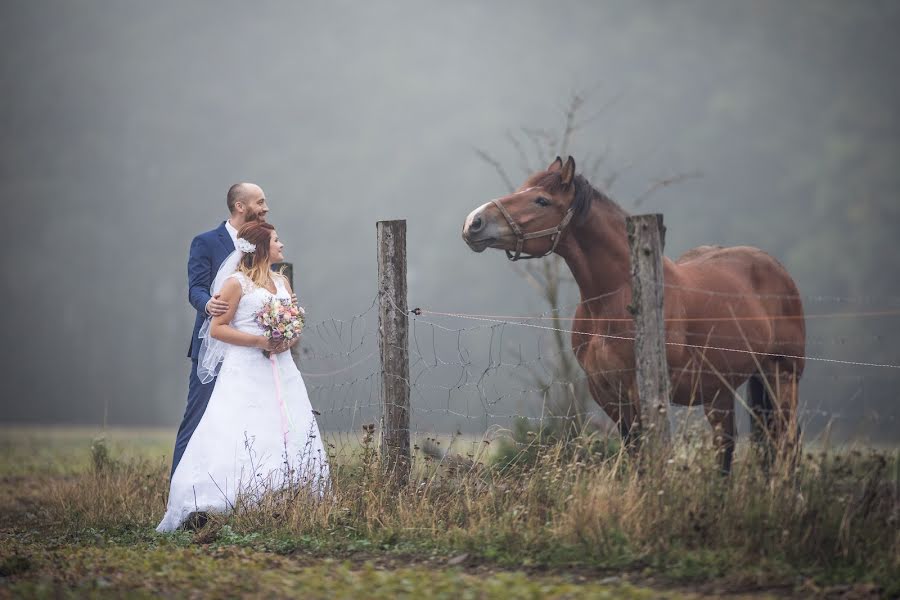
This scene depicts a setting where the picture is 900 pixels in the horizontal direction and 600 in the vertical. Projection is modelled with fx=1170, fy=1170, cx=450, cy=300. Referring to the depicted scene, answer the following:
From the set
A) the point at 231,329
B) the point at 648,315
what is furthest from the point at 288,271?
the point at 648,315

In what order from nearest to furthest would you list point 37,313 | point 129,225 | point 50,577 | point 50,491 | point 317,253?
point 50,577
point 50,491
point 37,313
point 317,253
point 129,225

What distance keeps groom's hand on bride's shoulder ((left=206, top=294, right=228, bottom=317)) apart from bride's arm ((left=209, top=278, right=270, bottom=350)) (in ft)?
0.09

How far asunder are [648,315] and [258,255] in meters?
3.63

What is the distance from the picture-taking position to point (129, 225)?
496 feet

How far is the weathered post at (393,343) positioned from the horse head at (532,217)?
30.0 inches

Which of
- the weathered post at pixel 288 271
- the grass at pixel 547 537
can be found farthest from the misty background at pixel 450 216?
the grass at pixel 547 537

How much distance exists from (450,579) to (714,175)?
12055 cm

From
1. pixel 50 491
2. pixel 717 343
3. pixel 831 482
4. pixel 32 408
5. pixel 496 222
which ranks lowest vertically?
pixel 32 408

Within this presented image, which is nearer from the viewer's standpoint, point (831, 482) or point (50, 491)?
point (831, 482)

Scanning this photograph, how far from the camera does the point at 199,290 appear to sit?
31.8 ft

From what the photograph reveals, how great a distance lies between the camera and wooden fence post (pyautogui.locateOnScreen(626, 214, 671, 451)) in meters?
7.59

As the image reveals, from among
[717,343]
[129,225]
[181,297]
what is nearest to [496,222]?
[717,343]

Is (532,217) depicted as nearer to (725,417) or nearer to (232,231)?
(725,417)

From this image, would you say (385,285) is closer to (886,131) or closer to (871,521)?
(871,521)
